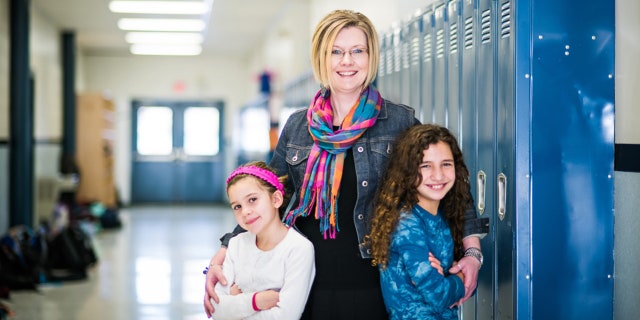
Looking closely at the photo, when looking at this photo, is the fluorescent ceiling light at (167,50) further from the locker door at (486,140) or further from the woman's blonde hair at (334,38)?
the woman's blonde hair at (334,38)

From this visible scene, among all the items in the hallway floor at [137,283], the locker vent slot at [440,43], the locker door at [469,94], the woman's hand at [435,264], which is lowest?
the hallway floor at [137,283]

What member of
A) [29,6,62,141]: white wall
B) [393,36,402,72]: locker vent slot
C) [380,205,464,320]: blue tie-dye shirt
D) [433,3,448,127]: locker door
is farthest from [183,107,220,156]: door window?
[380,205,464,320]: blue tie-dye shirt

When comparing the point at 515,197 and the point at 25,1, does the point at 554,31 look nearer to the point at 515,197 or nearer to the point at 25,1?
the point at 515,197

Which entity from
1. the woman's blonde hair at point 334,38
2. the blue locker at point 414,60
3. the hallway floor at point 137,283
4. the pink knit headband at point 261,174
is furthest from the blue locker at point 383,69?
the pink knit headband at point 261,174

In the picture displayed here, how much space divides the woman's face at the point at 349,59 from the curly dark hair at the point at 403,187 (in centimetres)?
24

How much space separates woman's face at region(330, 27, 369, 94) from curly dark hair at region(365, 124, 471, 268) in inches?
9.3

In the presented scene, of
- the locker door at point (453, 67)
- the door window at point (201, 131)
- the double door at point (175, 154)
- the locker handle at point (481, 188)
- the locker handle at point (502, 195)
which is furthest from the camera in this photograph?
the door window at point (201, 131)

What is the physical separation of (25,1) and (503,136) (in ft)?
24.7

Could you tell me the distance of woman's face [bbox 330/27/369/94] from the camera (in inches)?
91.0

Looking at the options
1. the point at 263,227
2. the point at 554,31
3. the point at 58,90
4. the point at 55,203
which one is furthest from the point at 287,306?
the point at 58,90

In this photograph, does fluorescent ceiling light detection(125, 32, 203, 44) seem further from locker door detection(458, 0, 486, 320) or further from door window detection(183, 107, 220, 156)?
locker door detection(458, 0, 486, 320)

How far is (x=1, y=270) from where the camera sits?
6664mm

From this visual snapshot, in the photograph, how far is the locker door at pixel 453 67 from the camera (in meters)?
3.26

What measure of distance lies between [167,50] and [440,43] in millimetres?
12871
